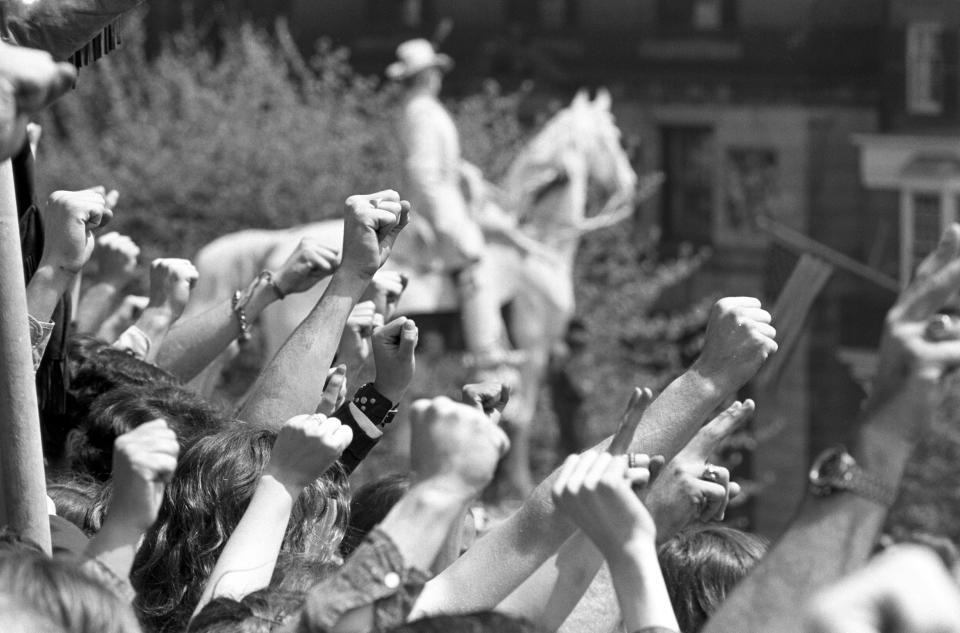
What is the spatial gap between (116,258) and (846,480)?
95.5 inches

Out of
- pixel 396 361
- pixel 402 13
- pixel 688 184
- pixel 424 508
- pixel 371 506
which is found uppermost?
pixel 424 508

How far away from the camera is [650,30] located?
69.4 feet

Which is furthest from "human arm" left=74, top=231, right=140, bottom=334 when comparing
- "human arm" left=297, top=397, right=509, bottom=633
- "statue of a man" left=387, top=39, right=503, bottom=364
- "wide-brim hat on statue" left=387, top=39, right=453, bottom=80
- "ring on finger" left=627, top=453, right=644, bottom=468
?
"wide-brim hat on statue" left=387, top=39, right=453, bottom=80

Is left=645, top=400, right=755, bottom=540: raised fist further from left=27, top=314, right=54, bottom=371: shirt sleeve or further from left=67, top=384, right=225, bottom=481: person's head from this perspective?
left=27, top=314, right=54, bottom=371: shirt sleeve

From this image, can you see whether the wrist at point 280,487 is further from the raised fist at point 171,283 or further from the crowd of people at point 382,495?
the raised fist at point 171,283

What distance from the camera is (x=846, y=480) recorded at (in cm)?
190

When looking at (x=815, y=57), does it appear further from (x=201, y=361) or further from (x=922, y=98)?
(x=201, y=361)

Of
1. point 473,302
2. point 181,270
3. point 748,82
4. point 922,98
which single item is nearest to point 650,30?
point 748,82

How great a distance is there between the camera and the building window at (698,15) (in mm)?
21094

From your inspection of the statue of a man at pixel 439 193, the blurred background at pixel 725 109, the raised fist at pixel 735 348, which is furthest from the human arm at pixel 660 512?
the blurred background at pixel 725 109

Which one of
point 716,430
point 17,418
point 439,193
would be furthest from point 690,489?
point 439,193

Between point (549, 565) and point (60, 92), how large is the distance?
2.78 ft

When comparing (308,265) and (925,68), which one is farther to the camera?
(925,68)

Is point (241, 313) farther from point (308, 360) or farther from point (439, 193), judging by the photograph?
point (439, 193)
